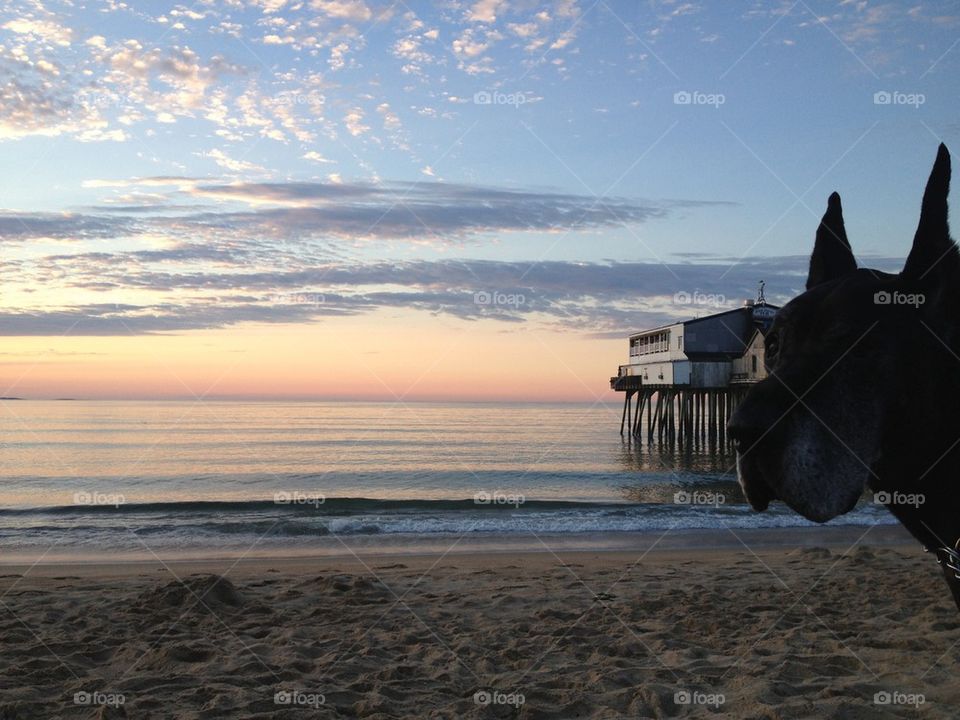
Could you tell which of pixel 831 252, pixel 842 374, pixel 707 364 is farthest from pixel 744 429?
pixel 707 364

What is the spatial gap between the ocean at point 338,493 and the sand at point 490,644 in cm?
597

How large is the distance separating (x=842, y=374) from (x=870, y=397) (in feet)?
0.27

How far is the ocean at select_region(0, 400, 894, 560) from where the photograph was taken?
16.7 meters

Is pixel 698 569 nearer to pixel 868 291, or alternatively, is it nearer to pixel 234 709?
pixel 234 709

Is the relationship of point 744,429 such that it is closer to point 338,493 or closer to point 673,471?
point 338,493

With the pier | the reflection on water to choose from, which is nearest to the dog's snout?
the reflection on water

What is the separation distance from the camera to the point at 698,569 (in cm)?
1116

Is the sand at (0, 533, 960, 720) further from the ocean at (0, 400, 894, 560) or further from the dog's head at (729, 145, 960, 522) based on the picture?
the ocean at (0, 400, 894, 560)

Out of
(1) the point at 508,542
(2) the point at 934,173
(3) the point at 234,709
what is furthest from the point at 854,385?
(1) the point at 508,542

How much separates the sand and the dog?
401cm

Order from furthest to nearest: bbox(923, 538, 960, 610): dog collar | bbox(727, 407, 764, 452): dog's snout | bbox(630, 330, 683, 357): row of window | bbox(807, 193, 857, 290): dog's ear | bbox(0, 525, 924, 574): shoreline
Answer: bbox(630, 330, 683, 357): row of window → bbox(0, 525, 924, 574): shoreline → bbox(807, 193, 857, 290): dog's ear → bbox(923, 538, 960, 610): dog collar → bbox(727, 407, 764, 452): dog's snout

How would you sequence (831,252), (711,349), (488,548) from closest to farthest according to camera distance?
(831,252) → (488,548) → (711,349)

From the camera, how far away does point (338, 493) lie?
2600cm

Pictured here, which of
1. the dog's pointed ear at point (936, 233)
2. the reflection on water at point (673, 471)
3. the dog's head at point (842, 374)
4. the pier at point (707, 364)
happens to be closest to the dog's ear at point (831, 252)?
the dog's head at point (842, 374)
